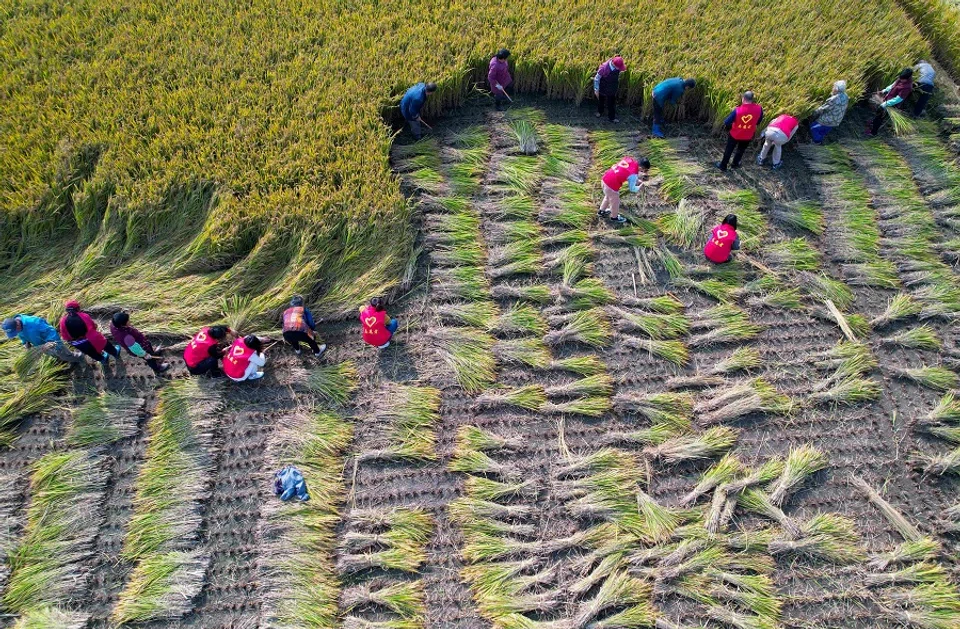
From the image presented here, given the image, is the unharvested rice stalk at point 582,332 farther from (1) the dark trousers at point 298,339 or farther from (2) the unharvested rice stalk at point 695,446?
(1) the dark trousers at point 298,339

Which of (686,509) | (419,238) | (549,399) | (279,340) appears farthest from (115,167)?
(686,509)

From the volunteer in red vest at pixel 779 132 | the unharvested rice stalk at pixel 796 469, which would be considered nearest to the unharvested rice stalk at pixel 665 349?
the unharvested rice stalk at pixel 796 469

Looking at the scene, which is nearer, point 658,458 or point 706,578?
point 706,578

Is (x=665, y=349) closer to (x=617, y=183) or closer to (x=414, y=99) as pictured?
(x=617, y=183)

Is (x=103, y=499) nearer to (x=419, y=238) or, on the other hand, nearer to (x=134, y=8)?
(x=419, y=238)

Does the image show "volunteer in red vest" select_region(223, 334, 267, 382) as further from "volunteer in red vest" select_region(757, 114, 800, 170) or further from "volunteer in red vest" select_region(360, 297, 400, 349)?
"volunteer in red vest" select_region(757, 114, 800, 170)

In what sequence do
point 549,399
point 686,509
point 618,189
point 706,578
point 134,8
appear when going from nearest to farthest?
point 706,578, point 686,509, point 549,399, point 618,189, point 134,8

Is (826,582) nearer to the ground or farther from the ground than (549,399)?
nearer to the ground
